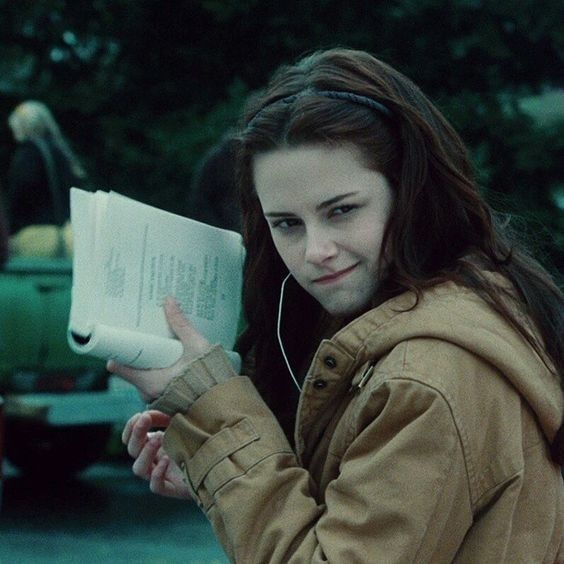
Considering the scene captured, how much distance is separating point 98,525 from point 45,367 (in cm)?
87

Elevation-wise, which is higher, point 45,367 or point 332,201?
point 332,201

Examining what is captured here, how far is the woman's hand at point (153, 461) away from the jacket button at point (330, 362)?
54 cm

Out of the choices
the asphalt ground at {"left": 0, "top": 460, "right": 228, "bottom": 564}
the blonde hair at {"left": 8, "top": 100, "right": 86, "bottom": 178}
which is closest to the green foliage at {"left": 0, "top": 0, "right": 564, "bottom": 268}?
the blonde hair at {"left": 8, "top": 100, "right": 86, "bottom": 178}

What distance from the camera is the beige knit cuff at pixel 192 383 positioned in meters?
2.09

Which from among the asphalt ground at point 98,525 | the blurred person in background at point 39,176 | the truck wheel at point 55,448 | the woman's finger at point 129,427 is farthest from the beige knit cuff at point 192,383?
the blurred person in background at point 39,176

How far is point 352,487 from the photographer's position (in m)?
1.87

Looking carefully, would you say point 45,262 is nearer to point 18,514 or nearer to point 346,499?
point 18,514

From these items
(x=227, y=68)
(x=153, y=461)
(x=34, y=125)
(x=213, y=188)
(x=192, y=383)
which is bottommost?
(x=227, y=68)

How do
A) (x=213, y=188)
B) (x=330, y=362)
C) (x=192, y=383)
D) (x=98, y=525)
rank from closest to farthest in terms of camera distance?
(x=330, y=362) → (x=192, y=383) → (x=213, y=188) → (x=98, y=525)

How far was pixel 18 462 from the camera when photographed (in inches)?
300

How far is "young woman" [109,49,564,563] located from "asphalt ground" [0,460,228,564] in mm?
4131

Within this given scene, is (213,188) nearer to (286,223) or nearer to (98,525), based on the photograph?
(98,525)

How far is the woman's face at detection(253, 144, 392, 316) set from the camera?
2.01 meters

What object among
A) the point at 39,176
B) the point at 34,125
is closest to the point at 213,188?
the point at 39,176
